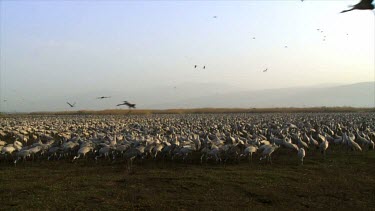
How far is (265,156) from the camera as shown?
17.2 metres

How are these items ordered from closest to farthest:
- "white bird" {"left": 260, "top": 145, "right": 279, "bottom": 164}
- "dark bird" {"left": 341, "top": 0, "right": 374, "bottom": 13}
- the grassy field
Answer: "dark bird" {"left": 341, "top": 0, "right": 374, "bottom": 13}, the grassy field, "white bird" {"left": 260, "top": 145, "right": 279, "bottom": 164}

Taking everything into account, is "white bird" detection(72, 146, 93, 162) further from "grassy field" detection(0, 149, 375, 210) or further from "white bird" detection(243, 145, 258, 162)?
"white bird" detection(243, 145, 258, 162)

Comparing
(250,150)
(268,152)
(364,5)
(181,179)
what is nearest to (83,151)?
(181,179)

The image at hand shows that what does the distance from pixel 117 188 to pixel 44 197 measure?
6.96 ft

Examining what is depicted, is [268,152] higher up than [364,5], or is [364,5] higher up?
[364,5]

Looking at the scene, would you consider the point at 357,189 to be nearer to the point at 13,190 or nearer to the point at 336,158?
the point at 336,158

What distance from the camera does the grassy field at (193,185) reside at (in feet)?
34.4

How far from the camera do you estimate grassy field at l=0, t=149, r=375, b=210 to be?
10.5 meters

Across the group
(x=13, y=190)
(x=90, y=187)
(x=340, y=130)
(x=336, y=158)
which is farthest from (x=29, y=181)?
(x=340, y=130)

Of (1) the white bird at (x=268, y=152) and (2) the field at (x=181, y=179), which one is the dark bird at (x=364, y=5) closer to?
(2) the field at (x=181, y=179)

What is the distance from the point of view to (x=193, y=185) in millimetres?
12312

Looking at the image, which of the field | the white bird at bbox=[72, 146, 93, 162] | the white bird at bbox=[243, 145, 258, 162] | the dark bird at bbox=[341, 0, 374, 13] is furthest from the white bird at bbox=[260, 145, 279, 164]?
the dark bird at bbox=[341, 0, 374, 13]

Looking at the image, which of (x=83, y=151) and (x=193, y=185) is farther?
(x=83, y=151)

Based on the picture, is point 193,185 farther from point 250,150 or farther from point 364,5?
point 364,5
